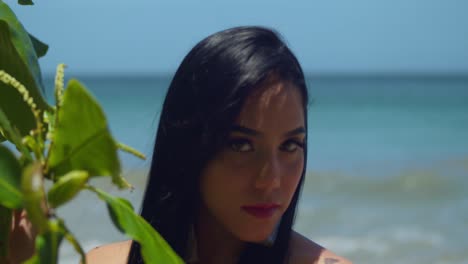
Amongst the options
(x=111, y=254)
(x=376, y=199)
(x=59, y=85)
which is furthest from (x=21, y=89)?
(x=376, y=199)

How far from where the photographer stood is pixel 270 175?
46.3 inches

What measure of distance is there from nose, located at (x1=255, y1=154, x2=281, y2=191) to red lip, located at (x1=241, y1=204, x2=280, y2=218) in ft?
0.10

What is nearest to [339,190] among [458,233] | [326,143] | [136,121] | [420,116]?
[458,233]

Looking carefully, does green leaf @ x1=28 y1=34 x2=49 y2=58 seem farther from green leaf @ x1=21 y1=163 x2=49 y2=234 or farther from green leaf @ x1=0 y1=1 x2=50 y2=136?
green leaf @ x1=21 y1=163 x2=49 y2=234

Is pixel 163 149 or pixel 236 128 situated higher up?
pixel 236 128

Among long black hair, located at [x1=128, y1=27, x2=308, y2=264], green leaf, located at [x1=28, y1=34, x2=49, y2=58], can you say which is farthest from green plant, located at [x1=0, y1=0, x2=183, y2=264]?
long black hair, located at [x1=128, y1=27, x2=308, y2=264]

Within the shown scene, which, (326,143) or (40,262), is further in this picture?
(326,143)

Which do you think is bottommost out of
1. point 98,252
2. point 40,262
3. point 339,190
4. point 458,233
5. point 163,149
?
point 339,190

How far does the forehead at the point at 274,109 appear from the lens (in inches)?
48.1

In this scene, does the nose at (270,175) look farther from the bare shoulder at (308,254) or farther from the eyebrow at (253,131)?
the bare shoulder at (308,254)

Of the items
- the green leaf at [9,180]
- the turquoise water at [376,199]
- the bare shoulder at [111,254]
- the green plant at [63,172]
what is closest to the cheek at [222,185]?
the bare shoulder at [111,254]

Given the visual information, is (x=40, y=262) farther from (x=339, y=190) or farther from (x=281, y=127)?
(x=339, y=190)

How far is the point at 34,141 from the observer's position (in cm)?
62

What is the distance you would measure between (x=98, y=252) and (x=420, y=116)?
2394cm
